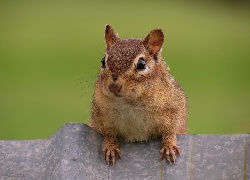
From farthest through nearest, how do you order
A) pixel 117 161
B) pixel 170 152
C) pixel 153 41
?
pixel 153 41 < pixel 117 161 < pixel 170 152

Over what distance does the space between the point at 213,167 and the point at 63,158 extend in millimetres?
680

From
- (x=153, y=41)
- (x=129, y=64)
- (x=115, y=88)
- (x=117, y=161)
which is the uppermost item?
(x=153, y=41)

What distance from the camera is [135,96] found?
14.2 feet

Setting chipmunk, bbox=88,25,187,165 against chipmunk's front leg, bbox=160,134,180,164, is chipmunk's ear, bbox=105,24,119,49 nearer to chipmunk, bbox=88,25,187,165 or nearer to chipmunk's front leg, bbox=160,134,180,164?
chipmunk, bbox=88,25,187,165

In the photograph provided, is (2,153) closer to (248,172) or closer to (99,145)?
(99,145)

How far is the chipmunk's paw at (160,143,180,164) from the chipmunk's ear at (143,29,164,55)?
1.67 ft

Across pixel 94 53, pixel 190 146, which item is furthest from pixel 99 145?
pixel 94 53

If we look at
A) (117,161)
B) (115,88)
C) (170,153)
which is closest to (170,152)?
(170,153)

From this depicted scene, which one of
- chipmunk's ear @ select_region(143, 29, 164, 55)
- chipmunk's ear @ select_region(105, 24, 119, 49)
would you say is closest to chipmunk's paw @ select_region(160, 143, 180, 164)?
chipmunk's ear @ select_region(143, 29, 164, 55)

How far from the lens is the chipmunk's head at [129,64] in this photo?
13.9ft

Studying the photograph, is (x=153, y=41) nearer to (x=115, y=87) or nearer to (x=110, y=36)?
(x=110, y=36)

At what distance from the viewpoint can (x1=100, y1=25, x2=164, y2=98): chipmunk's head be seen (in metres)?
4.22

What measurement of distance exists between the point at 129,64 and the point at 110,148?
0.41 meters

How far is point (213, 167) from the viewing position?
4113mm
